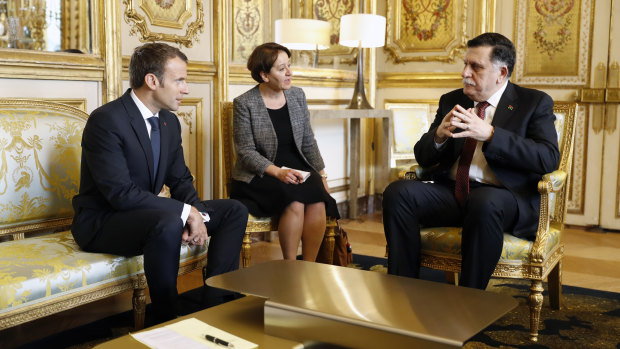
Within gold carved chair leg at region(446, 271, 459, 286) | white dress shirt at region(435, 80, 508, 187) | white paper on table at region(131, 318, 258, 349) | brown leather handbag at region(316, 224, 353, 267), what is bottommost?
gold carved chair leg at region(446, 271, 459, 286)

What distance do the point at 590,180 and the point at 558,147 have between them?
8.08 ft

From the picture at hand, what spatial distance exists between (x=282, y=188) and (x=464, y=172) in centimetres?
90

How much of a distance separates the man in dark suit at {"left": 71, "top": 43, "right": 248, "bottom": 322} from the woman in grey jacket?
1.74 ft

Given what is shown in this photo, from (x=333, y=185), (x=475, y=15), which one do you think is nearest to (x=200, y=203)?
(x=333, y=185)

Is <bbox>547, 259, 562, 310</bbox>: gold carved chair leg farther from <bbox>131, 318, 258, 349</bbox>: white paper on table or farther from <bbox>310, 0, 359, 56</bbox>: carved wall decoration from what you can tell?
<bbox>310, 0, 359, 56</bbox>: carved wall decoration

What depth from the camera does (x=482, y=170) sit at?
2.77 meters

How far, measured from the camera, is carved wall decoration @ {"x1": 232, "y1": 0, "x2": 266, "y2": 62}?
4273 millimetres

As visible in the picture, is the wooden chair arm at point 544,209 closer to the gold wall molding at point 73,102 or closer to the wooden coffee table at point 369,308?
the wooden coffee table at point 369,308

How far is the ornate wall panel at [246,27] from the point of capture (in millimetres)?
4270

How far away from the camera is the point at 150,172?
2.53 meters

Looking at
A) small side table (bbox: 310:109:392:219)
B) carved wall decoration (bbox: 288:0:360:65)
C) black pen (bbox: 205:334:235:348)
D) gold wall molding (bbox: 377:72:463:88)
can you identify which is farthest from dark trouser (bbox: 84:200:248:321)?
gold wall molding (bbox: 377:72:463:88)

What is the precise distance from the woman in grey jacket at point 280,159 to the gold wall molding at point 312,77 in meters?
0.77

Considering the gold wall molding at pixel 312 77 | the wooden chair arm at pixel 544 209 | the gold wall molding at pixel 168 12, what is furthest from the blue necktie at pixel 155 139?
the gold wall molding at pixel 312 77

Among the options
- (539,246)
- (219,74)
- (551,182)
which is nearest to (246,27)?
(219,74)
